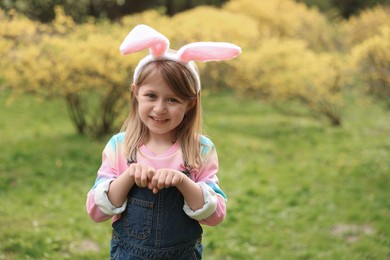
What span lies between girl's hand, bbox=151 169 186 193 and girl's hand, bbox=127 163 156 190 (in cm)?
2

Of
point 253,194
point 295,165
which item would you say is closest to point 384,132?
point 295,165

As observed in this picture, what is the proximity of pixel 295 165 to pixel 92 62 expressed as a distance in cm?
335

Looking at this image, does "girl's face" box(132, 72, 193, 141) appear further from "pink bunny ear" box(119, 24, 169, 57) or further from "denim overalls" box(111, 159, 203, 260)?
"denim overalls" box(111, 159, 203, 260)

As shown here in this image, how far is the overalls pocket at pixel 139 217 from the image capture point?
197cm

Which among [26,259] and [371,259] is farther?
[371,259]

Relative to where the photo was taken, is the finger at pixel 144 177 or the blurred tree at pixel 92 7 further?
the blurred tree at pixel 92 7

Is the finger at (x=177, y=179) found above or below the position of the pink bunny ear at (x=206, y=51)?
below

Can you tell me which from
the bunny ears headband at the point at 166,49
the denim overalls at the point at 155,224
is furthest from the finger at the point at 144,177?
the bunny ears headband at the point at 166,49

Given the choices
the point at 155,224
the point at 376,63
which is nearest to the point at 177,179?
the point at 155,224

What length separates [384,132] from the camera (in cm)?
1024

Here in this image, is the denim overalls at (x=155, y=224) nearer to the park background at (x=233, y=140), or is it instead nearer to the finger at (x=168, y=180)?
the finger at (x=168, y=180)

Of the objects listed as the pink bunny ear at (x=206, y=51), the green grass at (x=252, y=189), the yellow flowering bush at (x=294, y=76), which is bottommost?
the pink bunny ear at (x=206, y=51)

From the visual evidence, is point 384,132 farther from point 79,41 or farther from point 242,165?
point 79,41

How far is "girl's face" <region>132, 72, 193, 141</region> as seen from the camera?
1.99m
